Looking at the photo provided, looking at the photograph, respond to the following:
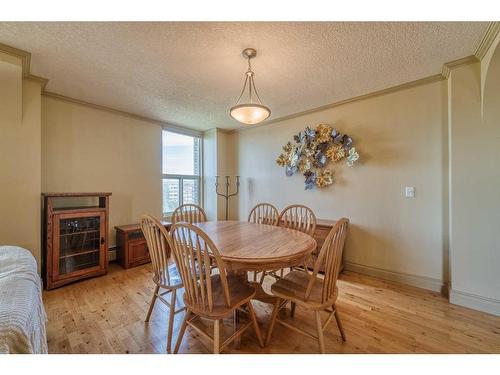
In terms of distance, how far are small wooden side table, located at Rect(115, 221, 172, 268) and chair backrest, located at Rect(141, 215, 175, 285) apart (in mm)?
1585

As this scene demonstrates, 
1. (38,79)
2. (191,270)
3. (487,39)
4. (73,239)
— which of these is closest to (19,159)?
(38,79)

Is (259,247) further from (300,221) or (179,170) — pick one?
(179,170)

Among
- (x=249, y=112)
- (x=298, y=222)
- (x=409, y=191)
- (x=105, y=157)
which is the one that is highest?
(x=249, y=112)

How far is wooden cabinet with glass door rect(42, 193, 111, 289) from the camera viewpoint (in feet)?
7.84

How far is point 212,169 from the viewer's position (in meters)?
4.41

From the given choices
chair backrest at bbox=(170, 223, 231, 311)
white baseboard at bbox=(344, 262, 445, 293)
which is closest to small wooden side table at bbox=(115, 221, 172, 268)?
chair backrest at bbox=(170, 223, 231, 311)

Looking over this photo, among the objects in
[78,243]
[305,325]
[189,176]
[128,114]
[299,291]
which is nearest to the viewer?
[299,291]

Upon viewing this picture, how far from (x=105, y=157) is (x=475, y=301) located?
15.2 feet

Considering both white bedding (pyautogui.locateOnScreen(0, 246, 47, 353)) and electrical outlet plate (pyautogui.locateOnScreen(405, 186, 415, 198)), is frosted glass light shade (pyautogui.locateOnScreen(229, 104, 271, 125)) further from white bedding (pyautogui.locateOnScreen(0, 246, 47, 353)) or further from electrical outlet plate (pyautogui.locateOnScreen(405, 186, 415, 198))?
electrical outlet plate (pyautogui.locateOnScreen(405, 186, 415, 198))

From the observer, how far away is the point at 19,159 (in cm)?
215

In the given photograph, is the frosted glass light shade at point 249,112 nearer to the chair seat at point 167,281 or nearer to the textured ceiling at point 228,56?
the textured ceiling at point 228,56
